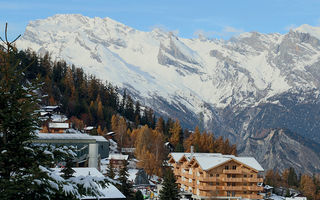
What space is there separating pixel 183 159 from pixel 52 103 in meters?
63.2

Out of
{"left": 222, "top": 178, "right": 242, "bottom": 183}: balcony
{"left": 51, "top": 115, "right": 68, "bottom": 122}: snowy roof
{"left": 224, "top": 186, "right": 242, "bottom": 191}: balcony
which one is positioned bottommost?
{"left": 224, "top": 186, "right": 242, "bottom": 191}: balcony

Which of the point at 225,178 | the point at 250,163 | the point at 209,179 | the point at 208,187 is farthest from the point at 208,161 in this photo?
the point at 250,163

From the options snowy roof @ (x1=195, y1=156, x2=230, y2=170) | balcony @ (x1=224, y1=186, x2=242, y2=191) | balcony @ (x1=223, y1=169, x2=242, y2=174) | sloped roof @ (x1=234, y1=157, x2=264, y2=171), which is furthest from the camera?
sloped roof @ (x1=234, y1=157, x2=264, y2=171)

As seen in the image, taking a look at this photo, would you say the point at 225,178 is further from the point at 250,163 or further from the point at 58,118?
the point at 58,118

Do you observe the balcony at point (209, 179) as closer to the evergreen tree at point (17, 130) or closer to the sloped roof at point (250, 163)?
the sloped roof at point (250, 163)

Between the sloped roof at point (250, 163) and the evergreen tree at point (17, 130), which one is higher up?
the evergreen tree at point (17, 130)

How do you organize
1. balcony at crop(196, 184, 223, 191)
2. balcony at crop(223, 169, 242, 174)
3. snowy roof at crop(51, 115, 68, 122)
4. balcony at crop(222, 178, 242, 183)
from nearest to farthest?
balcony at crop(196, 184, 223, 191) < balcony at crop(222, 178, 242, 183) < balcony at crop(223, 169, 242, 174) < snowy roof at crop(51, 115, 68, 122)

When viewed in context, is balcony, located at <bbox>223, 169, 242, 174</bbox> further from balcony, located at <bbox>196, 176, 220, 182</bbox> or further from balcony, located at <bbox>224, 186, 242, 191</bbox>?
balcony, located at <bbox>224, 186, 242, 191</bbox>

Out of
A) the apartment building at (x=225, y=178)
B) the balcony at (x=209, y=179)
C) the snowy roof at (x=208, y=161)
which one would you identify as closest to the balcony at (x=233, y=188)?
the apartment building at (x=225, y=178)

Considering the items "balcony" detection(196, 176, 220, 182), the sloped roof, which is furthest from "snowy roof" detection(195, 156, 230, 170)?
the sloped roof

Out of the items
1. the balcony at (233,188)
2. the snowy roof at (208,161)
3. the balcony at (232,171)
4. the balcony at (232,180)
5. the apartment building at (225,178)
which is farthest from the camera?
the balcony at (232,171)

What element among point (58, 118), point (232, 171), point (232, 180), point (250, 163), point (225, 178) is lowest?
point (232, 180)

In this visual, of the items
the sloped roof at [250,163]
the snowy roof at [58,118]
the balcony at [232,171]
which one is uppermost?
the snowy roof at [58,118]

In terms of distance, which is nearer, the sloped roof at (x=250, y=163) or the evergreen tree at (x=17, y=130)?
the evergreen tree at (x=17, y=130)
